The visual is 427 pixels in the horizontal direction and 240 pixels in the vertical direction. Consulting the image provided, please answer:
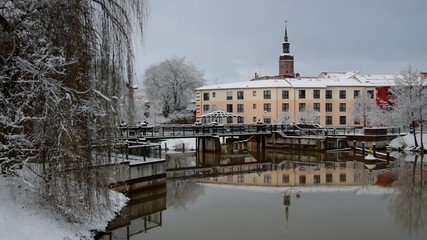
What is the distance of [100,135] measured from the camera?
403 inches

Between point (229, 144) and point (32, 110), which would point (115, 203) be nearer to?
point (32, 110)

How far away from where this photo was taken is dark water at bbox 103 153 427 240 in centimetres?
1348

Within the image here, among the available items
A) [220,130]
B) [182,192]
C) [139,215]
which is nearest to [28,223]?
[139,215]

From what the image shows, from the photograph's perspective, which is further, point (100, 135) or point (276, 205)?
point (276, 205)

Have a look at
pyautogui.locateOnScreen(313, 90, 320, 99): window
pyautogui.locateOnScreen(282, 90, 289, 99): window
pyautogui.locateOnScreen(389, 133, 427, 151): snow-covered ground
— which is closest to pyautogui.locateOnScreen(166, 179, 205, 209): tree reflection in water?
pyautogui.locateOnScreen(389, 133, 427, 151): snow-covered ground

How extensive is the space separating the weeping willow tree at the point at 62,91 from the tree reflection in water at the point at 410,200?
10.2 meters

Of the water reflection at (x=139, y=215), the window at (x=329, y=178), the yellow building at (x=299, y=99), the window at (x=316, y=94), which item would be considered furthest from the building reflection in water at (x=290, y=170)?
the window at (x=316, y=94)

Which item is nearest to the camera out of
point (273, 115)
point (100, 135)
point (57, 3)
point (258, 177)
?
point (57, 3)

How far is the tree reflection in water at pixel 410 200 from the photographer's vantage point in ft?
48.8

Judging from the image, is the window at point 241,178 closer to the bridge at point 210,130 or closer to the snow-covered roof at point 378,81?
the bridge at point 210,130

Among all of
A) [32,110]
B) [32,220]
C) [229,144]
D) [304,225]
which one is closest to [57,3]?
[32,110]

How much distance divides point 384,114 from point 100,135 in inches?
1614

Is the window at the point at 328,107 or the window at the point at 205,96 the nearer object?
the window at the point at 328,107

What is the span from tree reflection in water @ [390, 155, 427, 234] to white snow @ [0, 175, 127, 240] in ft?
34.1
